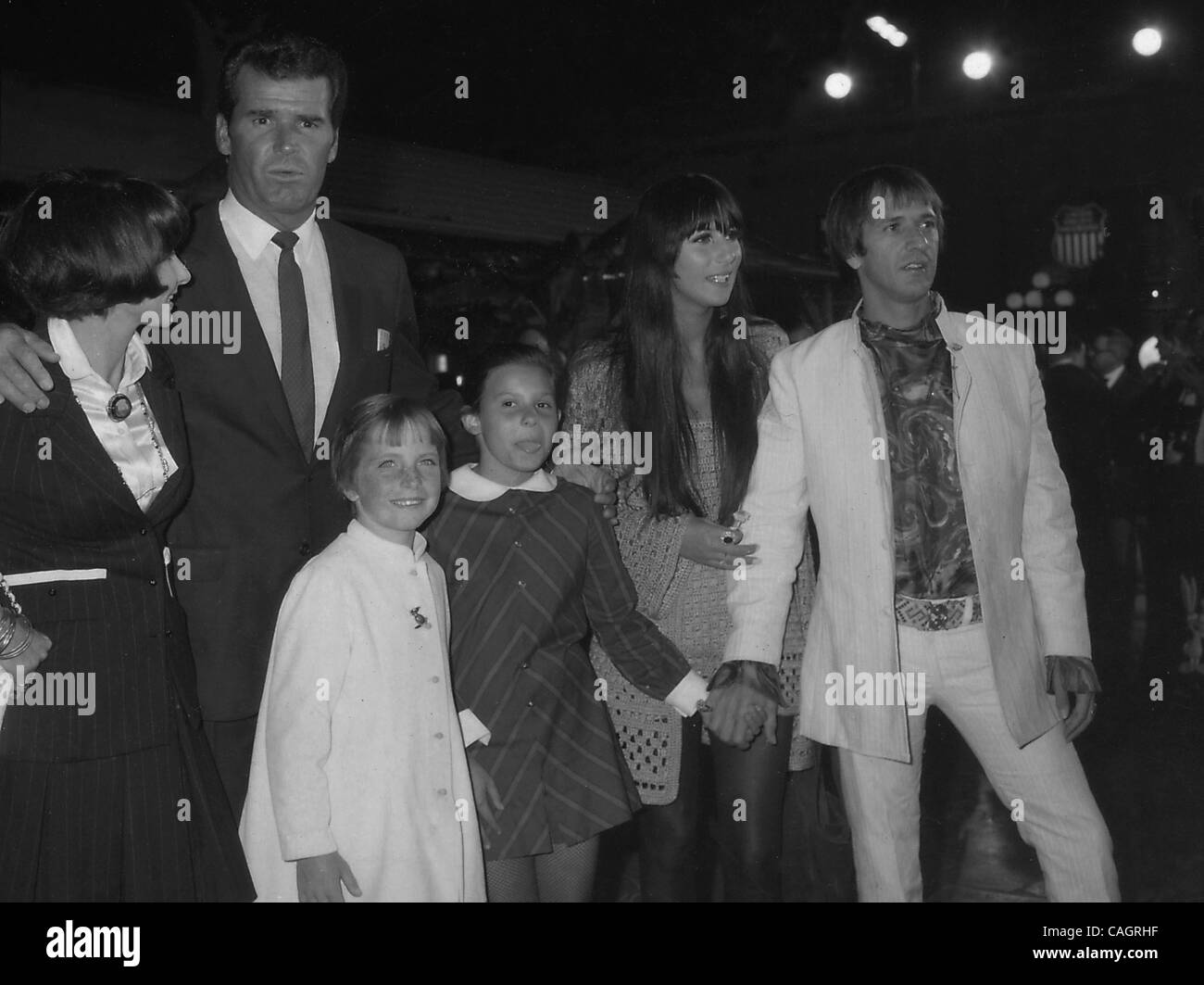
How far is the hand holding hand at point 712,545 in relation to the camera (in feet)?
7.80

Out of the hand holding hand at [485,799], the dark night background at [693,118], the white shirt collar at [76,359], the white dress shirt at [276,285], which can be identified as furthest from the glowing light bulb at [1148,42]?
the white shirt collar at [76,359]

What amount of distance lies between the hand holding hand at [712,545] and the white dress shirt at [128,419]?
3.36ft

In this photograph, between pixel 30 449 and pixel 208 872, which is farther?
pixel 208 872

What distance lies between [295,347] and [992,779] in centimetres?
163

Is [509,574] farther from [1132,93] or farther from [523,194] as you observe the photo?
[1132,93]

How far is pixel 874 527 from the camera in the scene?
88.0 inches

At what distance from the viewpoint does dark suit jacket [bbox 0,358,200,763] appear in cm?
192

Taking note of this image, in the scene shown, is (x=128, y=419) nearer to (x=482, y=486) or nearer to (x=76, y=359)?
(x=76, y=359)

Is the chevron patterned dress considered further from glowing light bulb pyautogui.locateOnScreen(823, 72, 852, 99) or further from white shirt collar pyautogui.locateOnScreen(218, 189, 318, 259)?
glowing light bulb pyautogui.locateOnScreen(823, 72, 852, 99)

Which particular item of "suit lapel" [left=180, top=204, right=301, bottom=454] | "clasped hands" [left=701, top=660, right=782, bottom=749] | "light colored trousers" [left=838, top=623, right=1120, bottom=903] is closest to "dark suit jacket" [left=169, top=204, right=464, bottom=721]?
"suit lapel" [left=180, top=204, right=301, bottom=454]

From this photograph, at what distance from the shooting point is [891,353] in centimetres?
232
